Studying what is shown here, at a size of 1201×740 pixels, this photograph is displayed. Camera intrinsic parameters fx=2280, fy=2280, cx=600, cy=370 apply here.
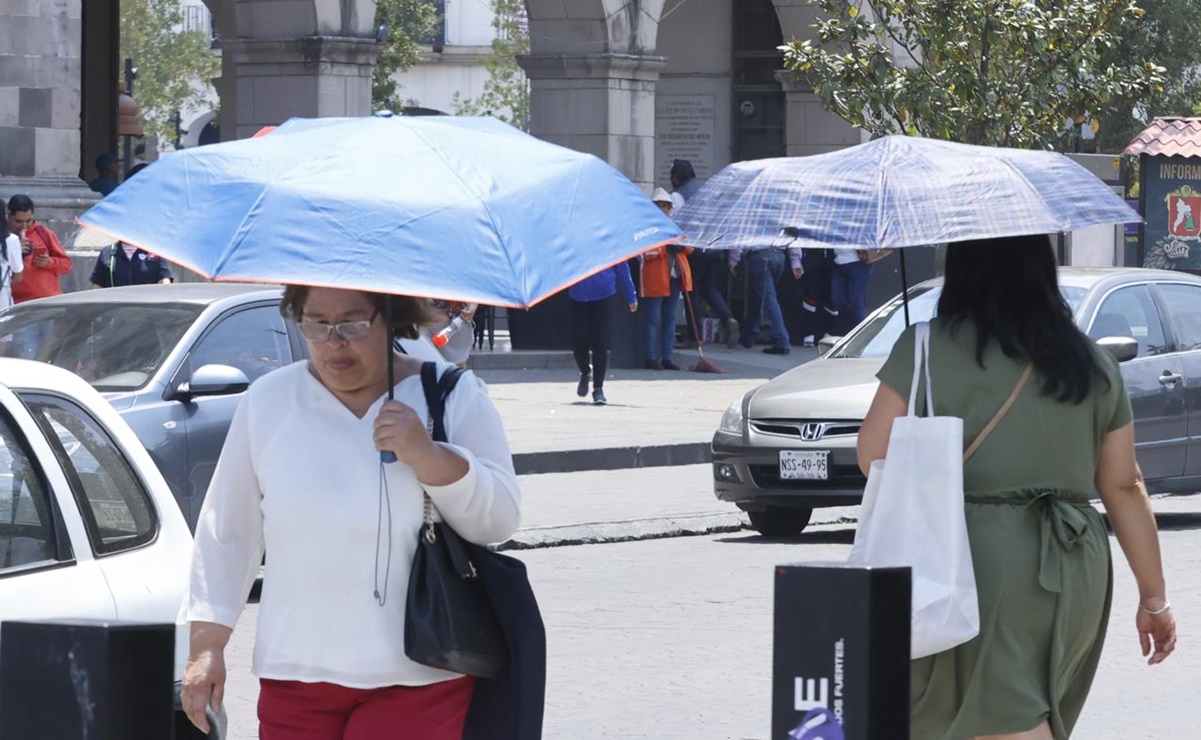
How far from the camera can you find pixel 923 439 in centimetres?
460

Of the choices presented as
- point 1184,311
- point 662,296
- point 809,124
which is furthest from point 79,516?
point 809,124

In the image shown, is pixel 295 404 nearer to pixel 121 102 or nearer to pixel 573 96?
pixel 573 96

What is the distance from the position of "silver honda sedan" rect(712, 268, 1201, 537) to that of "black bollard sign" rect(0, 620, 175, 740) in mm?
8822

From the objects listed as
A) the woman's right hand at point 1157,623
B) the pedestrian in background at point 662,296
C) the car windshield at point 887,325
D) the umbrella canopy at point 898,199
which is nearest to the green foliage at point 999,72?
the pedestrian in background at point 662,296

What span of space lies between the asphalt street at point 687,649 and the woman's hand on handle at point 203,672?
10.6 ft

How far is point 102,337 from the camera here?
34.4 ft

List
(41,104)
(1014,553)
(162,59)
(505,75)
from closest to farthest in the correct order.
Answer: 1. (1014,553)
2. (41,104)
3. (505,75)
4. (162,59)

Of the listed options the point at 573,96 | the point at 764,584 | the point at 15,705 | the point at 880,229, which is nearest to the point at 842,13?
the point at 573,96

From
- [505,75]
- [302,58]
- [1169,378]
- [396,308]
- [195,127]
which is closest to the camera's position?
[396,308]

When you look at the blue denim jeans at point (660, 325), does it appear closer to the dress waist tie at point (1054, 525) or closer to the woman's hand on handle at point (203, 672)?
the dress waist tie at point (1054, 525)

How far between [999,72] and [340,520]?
16060mm

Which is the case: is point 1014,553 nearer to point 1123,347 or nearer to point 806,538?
point 1123,347

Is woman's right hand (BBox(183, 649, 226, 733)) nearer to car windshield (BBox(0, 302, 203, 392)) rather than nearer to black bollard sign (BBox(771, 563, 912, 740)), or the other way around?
black bollard sign (BBox(771, 563, 912, 740))

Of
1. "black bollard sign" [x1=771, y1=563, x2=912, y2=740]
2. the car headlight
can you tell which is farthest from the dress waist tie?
the car headlight
